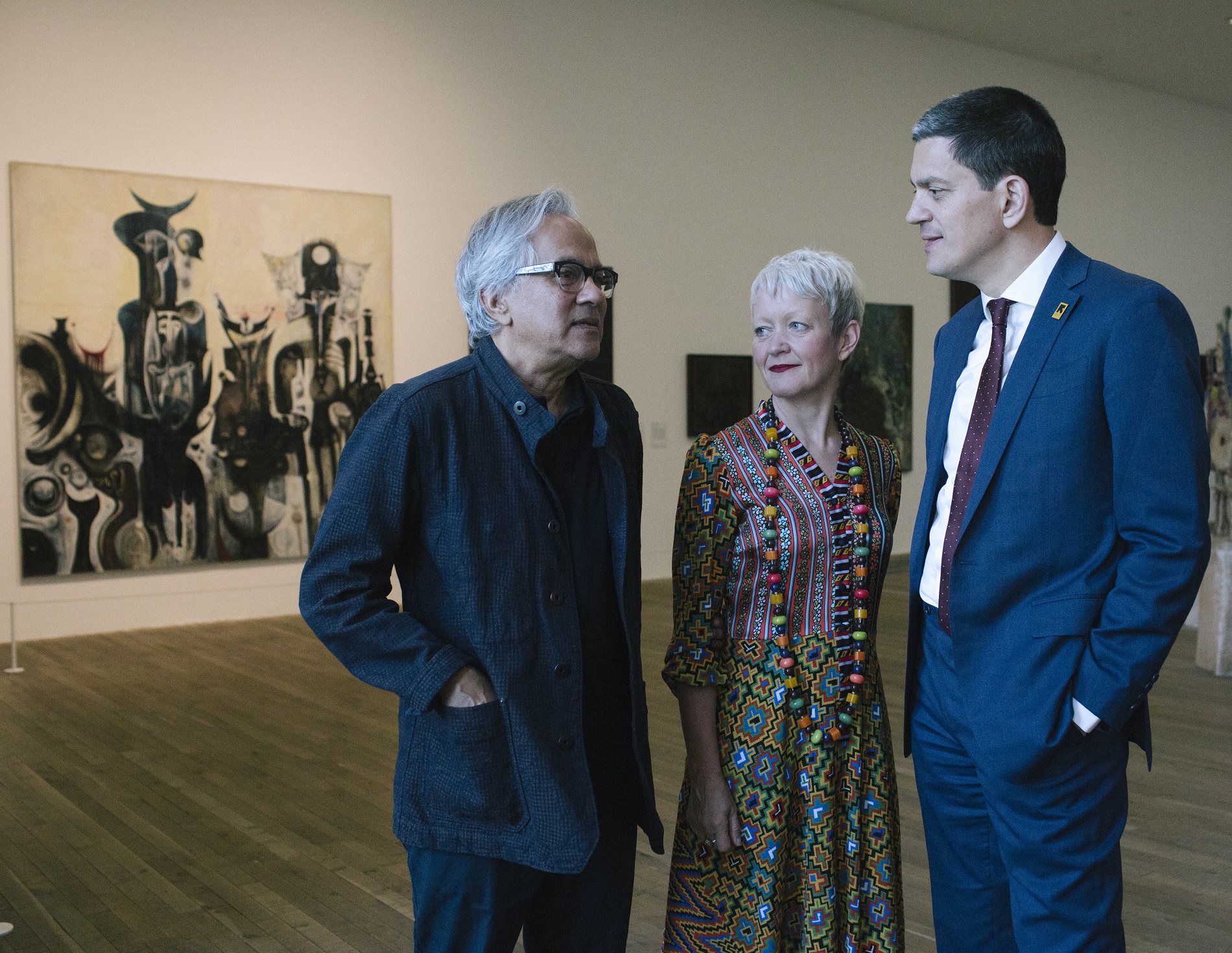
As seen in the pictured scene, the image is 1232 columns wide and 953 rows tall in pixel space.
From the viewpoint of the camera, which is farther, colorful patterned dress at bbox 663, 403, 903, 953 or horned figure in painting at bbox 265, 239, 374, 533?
horned figure in painting at bbox 265, 239, 374, 533

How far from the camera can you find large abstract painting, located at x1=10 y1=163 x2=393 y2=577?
8891mm

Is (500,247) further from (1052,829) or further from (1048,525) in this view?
(1052,829)

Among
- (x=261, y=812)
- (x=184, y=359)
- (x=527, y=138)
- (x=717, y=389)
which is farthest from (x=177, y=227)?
A: (x=261, y=812)

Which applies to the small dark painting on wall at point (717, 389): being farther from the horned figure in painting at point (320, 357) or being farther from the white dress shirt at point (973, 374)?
the white dress shirt at point (973, 374)

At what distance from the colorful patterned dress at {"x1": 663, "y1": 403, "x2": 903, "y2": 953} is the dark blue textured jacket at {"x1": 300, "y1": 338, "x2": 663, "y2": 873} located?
1.37 feet

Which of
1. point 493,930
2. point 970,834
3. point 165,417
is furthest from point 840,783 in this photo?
point 165,417

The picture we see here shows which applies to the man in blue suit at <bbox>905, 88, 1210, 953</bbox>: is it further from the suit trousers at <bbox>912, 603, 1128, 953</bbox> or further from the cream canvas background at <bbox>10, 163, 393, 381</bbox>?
the cream canvas background at <bbox>10, 163, 393, 381</bbox>

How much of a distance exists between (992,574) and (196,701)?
19.5ft

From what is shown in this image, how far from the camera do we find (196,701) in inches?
278

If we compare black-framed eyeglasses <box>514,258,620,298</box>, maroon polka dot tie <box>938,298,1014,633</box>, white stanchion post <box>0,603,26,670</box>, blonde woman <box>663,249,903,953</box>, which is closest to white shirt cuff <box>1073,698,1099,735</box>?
maroon polka dot tie <box>938,298,1014,633</box>

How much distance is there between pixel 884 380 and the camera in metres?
13.9

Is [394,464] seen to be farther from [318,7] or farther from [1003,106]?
[318,7]

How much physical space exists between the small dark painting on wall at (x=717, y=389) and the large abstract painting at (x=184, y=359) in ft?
11.2

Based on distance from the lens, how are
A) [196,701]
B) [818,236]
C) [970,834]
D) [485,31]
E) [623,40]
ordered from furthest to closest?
[818,236] → [623,40] → [485,31] → [196,701] → [970,834]
